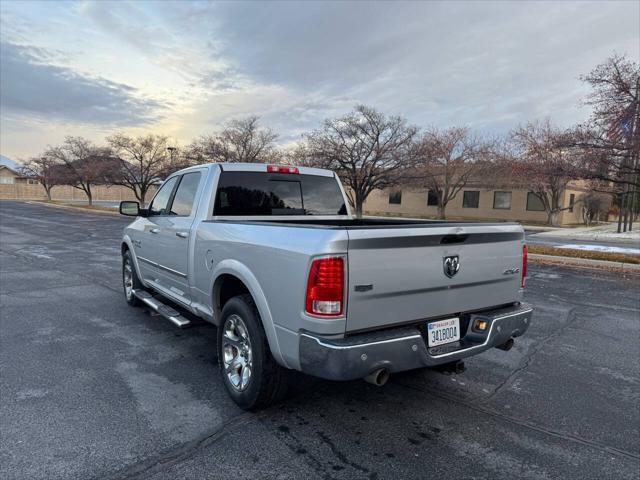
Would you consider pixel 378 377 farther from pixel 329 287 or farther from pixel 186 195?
pixel 186 195

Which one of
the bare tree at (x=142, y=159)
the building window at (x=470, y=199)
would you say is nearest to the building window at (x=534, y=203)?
the building window at (x=470, y=199)

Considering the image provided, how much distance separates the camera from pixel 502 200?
→ 34469 millimetres

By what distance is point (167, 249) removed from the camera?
4.67m

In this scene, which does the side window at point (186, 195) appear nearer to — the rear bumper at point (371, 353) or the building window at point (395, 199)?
the rear bumper at point (371, 353)

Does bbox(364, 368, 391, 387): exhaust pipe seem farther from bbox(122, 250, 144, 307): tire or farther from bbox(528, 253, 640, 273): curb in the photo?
bbox(528, 253, 640, 273): curb

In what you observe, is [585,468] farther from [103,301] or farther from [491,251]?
[103,301]

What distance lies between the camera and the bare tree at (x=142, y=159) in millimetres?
33625

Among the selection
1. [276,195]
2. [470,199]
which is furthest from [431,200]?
[276,195]

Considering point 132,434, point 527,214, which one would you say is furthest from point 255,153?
point 132,434

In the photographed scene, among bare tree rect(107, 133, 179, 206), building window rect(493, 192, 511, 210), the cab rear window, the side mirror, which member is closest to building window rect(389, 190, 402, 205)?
building window rect(493, 192, 511, 210)

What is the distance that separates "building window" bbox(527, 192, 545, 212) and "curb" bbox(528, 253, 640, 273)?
23.0 m

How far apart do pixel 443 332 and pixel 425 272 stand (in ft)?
1.67

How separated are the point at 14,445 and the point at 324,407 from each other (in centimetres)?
212

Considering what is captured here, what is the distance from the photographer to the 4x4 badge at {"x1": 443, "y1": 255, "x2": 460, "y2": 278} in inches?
118
